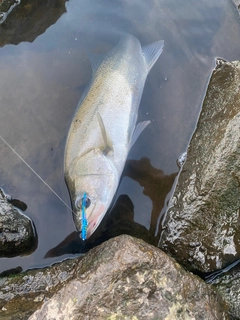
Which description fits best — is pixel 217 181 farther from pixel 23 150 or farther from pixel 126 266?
pixel 23 150

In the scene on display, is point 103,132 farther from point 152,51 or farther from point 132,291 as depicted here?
point 132,291

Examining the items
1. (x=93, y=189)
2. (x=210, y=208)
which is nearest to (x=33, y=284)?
(x=93, y=189)

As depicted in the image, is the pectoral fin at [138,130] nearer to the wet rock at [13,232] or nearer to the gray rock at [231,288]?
the wet rock at [13,232]

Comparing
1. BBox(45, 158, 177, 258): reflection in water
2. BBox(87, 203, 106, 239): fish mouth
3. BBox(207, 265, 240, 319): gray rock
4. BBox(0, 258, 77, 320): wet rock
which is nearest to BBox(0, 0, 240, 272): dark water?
BBox(45, 158, 177, 258): reflection in water

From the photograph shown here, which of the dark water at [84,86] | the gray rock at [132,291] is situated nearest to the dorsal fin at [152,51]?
the dark water at [84,86]

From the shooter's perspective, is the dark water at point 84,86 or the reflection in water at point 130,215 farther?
the dark water at point 84,86

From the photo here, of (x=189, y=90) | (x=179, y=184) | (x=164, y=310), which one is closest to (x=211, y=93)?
(x=189, y=90)
